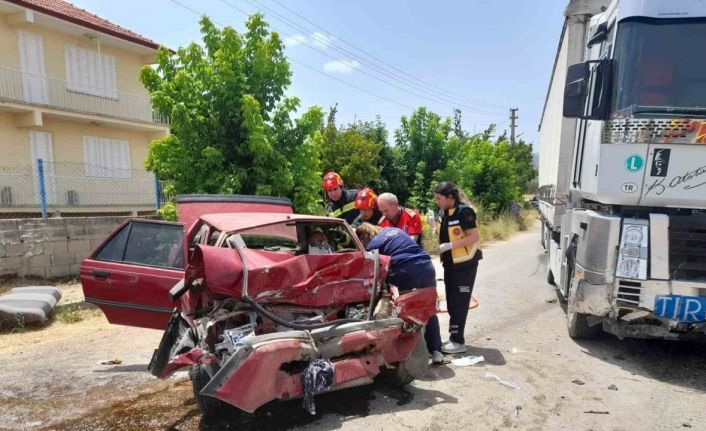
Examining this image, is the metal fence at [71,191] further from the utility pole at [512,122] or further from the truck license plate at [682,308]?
the utility pole at [512,122]

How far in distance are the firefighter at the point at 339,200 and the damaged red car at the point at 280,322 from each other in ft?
6.27

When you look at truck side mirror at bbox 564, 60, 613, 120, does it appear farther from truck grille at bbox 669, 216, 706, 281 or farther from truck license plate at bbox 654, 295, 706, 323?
truck license plate at bbox 654, 295, 706, 323

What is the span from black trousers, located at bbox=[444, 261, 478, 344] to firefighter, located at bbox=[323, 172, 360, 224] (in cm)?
182

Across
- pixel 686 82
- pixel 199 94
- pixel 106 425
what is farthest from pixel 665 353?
pixel 199 94

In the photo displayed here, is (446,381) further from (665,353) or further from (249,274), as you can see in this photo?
(665,353)

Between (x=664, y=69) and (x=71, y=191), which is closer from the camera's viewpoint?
(x=664, y=69)

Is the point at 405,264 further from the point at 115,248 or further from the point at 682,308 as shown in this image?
the point at 115,248

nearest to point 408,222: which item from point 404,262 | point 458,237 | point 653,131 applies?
point 458,237

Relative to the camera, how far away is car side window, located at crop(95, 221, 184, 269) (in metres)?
4.90

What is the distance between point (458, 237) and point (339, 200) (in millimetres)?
2108

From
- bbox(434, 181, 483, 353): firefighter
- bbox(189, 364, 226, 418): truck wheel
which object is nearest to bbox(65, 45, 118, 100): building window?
bbox(434, 181, 483, 353): firefighter

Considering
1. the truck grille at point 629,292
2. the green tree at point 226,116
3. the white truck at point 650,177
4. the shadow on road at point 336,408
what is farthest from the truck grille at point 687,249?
the green tree at point 226,116

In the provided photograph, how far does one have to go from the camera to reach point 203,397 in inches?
133

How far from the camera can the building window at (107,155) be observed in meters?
16.0
